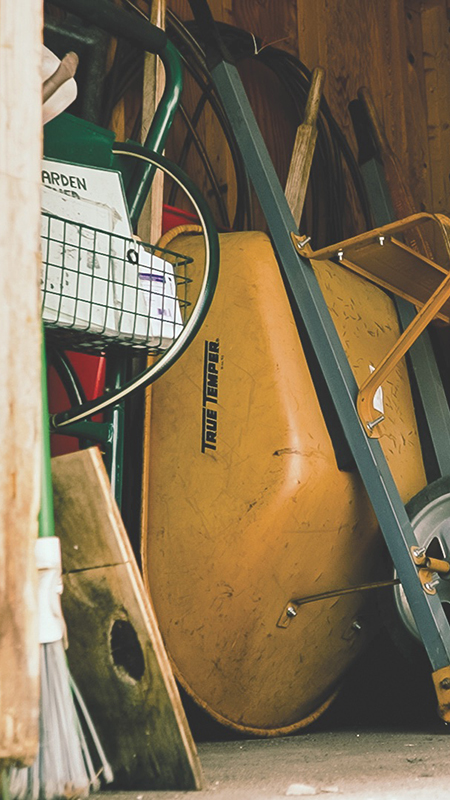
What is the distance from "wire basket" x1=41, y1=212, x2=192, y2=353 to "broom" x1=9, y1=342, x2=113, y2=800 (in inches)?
16.5

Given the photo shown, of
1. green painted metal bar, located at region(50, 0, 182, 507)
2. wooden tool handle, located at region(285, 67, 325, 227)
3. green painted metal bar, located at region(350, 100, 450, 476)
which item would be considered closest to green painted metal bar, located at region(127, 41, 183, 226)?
green painted metal bar, located at region(50, 0, 182, 507)

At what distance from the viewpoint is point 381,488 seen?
5.39 feet

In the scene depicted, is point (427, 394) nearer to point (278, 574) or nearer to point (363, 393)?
point (363, 393)

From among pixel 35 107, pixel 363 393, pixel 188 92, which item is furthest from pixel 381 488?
pixel 188 92

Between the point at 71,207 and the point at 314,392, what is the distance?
0.64 m

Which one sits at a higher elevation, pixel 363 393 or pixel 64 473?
pixel 363 393

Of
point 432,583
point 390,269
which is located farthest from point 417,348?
point 432,583

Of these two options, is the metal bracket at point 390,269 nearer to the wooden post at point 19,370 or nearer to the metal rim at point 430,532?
the metal rim at point 430,532

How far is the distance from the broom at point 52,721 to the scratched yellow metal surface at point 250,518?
737 mm

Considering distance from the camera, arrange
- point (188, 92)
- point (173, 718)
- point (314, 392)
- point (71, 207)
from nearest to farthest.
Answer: point (173, 718), point (71, 207), point (314, 392), point (188, 92)

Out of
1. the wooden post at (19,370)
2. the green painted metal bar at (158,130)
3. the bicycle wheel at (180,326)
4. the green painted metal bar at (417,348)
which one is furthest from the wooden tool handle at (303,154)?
the wooden post at (19,370)

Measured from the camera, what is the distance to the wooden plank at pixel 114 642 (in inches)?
39.9

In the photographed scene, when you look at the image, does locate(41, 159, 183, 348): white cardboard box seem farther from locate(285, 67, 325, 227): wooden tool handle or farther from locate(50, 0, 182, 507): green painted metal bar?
locate(285, 67, 325, 227): wooden tool handle

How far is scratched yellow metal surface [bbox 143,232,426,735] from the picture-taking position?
160 cm
